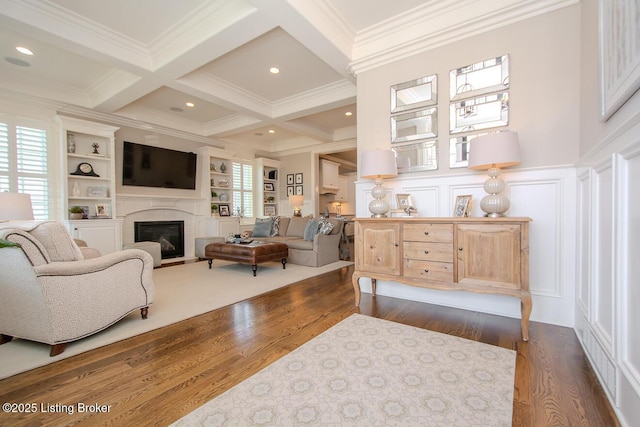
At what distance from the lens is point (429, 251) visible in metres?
2.45

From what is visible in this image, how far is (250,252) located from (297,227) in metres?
1.88

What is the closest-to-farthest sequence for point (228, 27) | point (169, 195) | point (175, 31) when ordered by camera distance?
1. point (228, 27)
2. point (175, 31)
3. point (169, 195)

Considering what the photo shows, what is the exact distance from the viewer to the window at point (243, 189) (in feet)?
23.7

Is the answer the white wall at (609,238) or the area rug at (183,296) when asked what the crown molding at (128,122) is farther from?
the white wall at (609,238)

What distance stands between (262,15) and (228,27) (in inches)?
15.9

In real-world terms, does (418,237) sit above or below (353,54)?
below

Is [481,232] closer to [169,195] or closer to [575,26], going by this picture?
[575,26]

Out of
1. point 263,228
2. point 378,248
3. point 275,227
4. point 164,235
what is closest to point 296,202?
point 275,227

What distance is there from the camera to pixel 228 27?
268cm

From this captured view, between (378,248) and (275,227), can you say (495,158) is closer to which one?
(378,248)

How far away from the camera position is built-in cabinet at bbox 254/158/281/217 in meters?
7.81

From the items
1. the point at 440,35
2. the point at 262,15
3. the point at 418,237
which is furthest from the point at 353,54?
the point at 418,237

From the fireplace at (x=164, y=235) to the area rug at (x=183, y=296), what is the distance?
3.46 ft

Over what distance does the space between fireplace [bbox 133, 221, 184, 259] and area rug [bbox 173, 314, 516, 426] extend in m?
5.05
